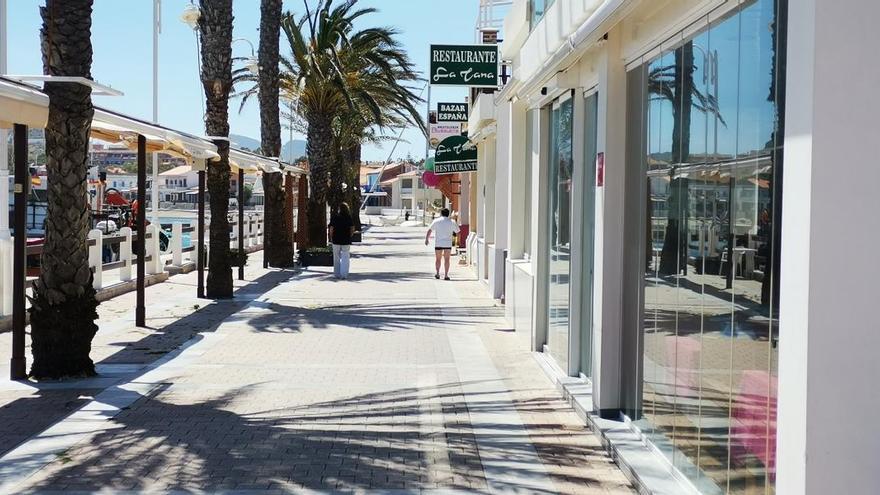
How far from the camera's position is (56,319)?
988cm

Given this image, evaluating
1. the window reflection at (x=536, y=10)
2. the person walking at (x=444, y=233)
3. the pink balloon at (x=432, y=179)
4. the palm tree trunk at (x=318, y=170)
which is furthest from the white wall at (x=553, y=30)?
the pink balloon at (x=432, y=179)

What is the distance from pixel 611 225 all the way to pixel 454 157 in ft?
49.6

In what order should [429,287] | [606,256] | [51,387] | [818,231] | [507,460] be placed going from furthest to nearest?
[429,287] < [51,387] < [606,256] < [507,460] < [818,231]

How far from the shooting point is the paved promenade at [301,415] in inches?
261

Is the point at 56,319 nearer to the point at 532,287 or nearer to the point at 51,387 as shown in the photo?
the point at 51,387

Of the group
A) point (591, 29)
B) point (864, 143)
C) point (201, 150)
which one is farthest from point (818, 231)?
point (201, 150)

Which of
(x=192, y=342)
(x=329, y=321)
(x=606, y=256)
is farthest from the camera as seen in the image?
(x=329, y=321)

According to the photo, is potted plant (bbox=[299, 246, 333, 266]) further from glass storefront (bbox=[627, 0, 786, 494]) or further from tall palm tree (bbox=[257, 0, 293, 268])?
glass storefront (bbox=[627, 0, 786, 494])

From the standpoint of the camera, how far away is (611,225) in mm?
7887

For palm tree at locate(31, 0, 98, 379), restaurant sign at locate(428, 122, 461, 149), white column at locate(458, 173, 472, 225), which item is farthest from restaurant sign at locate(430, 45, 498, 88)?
white column at locate(458, 173, 472, 225)

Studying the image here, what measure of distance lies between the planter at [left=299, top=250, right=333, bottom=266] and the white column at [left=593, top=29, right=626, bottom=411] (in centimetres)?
2032

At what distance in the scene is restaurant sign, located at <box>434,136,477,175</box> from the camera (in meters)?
22.6

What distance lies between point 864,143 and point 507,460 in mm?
3773

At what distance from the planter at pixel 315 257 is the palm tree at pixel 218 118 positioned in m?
9.05
